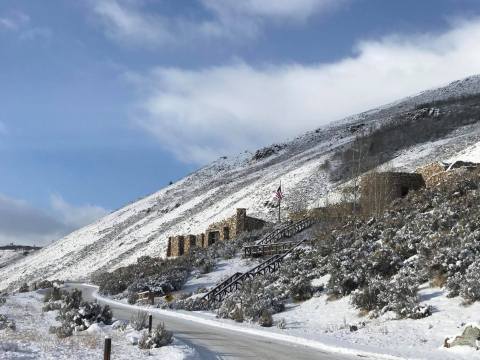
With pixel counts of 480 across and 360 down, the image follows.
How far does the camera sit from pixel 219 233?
149ft

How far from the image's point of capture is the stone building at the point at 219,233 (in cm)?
4353

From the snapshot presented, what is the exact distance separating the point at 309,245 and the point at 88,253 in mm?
43479

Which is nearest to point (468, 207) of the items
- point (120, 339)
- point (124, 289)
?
point (120, 339)

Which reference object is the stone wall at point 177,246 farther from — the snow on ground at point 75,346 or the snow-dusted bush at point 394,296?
the snow on ground at point 75,346

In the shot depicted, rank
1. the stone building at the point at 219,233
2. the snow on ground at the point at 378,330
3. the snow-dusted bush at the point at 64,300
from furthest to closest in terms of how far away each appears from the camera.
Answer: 1. the stone building at the point at 219,233
2. the snow-dusted bush at the point at 64,300
3. the snow on ground at the point at 378,330

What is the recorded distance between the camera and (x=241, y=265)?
32.8m

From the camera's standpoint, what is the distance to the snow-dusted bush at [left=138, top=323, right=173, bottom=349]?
1248 centimetres

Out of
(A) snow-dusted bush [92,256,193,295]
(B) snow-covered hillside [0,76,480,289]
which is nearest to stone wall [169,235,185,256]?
(B) snow-covered hillside [0,76,480,289]

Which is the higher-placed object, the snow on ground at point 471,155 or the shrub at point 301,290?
the snow on ground at point 471,155

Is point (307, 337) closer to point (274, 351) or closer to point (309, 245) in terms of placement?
point (274, 351)

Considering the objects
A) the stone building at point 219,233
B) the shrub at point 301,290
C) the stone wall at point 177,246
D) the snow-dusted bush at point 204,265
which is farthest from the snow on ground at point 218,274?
the stone wall at point 177,246

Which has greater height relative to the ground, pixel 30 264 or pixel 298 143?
pixel 298 143

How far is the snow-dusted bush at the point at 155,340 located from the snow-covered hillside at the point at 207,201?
35451 mm

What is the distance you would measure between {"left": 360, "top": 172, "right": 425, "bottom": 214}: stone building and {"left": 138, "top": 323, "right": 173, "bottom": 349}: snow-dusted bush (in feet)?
67.4
